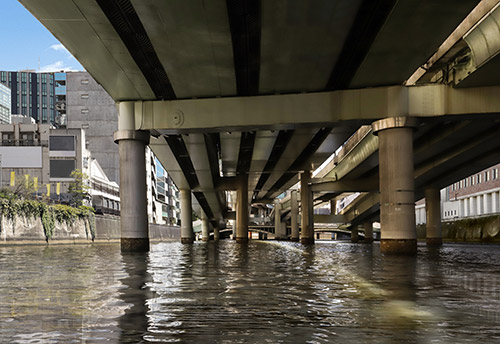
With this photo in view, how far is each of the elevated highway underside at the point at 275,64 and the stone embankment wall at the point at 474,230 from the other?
21.6 meters

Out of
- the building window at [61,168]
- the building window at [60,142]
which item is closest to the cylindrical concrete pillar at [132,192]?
the building window at [61,168]

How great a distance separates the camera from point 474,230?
67.8 m

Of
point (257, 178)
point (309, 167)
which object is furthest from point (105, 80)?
point (257, 178)

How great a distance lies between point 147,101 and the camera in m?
34.9

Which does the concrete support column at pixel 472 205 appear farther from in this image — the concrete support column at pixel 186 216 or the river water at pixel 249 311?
the river water at pixel 249 311

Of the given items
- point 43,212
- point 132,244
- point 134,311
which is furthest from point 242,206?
point 134,311

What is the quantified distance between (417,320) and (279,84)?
83.3 ft

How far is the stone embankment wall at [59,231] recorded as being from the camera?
51.8 meters

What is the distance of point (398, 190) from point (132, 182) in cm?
1594

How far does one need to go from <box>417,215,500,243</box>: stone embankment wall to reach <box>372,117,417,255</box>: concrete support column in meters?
35.0

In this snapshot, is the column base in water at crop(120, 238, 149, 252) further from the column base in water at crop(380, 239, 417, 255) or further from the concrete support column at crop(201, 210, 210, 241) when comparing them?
the concrete support column at crop(201, 210, 210, 241)

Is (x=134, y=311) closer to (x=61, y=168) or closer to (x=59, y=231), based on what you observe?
(x=59, y=231)

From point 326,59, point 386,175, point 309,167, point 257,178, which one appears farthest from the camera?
point 257,178

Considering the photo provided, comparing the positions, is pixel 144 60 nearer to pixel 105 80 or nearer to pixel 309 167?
pixel 105 80
